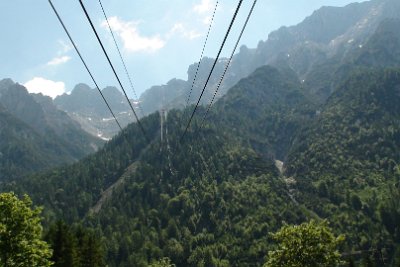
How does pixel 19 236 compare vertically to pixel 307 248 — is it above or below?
above

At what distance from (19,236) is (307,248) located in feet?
129

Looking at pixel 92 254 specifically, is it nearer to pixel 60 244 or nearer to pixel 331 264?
pixel 60 244

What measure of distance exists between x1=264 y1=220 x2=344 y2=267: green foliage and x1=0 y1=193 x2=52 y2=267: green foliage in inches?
1322

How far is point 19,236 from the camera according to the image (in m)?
49.8

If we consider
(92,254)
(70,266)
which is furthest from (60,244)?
(92,254)

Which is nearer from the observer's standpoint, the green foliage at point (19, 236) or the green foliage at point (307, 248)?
the green foliage at point (19, 236)

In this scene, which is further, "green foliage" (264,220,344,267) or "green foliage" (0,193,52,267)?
"green foliage" (264,220,344,267)

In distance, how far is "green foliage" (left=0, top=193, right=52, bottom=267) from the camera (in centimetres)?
4841

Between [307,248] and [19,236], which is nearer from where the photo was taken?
[19,236]

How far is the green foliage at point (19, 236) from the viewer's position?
4841 centimetres

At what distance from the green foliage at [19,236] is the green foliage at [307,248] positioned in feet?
110

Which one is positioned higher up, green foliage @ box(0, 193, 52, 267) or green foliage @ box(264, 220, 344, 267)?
green foliage @ box(0, 193, 52, 267)

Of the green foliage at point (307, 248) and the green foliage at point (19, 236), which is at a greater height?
the green foliage at point (19, 236)

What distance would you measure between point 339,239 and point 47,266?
40.9 meters
